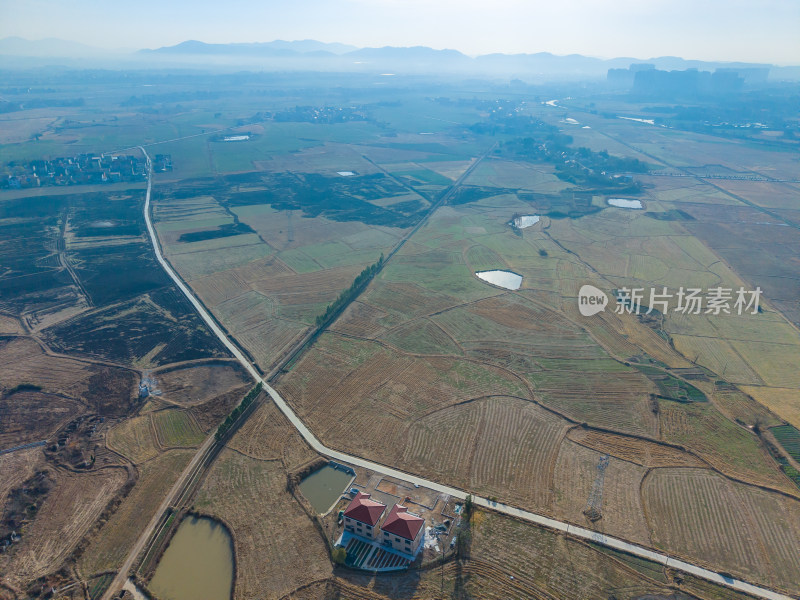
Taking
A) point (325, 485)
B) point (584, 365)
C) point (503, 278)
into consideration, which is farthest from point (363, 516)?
point (503, 278)

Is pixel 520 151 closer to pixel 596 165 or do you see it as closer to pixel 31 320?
pixel 596 165

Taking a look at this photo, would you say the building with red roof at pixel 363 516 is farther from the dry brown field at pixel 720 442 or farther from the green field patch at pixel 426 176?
the green field patch at pixel 426 176

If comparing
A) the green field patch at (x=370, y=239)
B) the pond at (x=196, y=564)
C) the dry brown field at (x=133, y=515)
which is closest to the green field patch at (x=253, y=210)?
the green field patch at (x=370, y=239)

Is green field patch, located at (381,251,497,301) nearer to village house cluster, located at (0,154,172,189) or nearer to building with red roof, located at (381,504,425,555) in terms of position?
building with red roof, located at (381,504,425,555)

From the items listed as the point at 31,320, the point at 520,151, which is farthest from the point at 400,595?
the point at 520,151

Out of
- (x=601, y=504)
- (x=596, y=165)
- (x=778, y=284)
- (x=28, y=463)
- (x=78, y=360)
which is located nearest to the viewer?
(x=601, y=504)

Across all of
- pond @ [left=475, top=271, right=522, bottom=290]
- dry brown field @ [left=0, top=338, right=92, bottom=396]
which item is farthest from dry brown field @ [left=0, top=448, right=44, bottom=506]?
pond @ [left=475, top=271, right=522, bottom=290]
